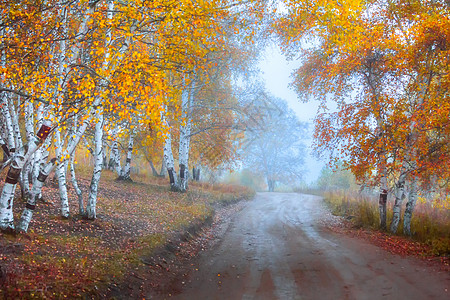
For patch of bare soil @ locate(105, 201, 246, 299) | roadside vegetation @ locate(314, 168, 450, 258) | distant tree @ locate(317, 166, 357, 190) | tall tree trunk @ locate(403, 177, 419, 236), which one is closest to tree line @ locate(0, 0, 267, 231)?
patch of bare soil @ locate(105, 201, 246, 299)

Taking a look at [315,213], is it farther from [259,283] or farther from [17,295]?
[17,295]

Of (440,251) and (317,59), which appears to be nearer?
(440,251)

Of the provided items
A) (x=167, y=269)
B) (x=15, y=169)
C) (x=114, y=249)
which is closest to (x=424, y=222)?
(x=167, y=269)

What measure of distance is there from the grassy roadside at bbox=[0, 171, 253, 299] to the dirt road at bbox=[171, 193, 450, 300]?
5.43ft

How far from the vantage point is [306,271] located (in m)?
9.09

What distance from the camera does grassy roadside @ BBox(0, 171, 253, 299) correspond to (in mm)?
5980

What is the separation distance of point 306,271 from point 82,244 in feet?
19.1

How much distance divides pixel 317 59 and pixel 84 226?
45.0ft

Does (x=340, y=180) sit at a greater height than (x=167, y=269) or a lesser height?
greater

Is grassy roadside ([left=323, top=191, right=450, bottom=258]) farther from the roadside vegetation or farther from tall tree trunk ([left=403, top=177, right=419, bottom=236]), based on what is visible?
tall tree trunk ([left=403, top=177, right=419, bottom=236])

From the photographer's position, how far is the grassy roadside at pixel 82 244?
5.98m

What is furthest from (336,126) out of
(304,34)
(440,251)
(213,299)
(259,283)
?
(213,299)

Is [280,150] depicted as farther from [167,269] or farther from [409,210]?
[167,269]

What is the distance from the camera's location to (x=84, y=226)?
10047 mm
